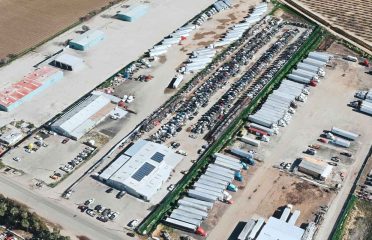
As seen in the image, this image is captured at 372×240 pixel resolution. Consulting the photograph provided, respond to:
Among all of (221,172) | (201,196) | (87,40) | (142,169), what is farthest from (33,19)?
(201,196)

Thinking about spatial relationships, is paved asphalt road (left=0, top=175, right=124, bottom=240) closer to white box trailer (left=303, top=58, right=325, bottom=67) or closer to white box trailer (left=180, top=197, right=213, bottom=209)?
white box trailer (left=180, top=197, right=213, bottom=209)

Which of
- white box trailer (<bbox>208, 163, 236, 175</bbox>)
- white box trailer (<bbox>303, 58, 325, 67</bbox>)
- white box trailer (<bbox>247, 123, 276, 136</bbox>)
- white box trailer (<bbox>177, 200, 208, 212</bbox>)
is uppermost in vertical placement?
white box trailer (<bbox>303, 58, 325, 67</bbox>)

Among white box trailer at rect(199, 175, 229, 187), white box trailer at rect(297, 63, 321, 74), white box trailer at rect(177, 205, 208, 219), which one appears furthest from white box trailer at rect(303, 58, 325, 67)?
white box trailer at rect(177, 205, 208, 219)

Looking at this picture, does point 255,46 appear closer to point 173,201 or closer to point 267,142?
point 267,142

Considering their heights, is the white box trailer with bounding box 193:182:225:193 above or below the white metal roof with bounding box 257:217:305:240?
above

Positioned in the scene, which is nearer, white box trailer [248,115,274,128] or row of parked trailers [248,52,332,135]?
white box trailer [248,115,274,128]

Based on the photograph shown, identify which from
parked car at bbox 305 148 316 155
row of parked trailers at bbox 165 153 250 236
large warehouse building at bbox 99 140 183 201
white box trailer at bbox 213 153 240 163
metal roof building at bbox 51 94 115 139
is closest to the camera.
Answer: row of parked trailers at bbox 165 153 250 236

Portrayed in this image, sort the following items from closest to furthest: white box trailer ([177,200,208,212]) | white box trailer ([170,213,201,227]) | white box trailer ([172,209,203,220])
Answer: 1. white box trailer ([170,213,201,227])
2. white box trailer ([172,209,203,220])
3. white box trailer ([177,200,208,212])
